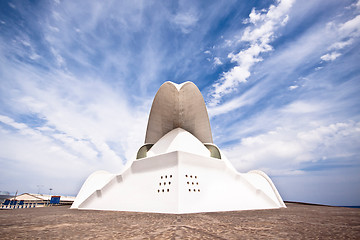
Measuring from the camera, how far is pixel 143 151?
16.1 meters

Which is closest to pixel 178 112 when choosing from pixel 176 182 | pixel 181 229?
pixel 176 182

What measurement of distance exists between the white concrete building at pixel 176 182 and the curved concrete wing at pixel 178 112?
0.10 meters

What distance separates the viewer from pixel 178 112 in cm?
1758

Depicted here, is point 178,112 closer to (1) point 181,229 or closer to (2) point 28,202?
(1) point 181,229

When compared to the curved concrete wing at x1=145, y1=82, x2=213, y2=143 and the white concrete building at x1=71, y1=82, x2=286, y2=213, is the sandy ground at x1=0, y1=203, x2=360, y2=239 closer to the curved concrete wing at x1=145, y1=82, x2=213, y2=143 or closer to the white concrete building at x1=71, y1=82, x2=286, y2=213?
the white concrete building at x1=71, y1=82, x2=286, y2=213

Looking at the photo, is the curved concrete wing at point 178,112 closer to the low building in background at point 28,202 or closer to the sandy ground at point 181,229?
the sandy ground at point 181,229

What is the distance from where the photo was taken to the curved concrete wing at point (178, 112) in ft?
53.7

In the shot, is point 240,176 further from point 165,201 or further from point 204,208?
point 165,201

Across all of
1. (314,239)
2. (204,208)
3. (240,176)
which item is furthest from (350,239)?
(240,176)

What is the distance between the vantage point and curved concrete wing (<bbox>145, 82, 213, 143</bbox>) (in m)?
16.4

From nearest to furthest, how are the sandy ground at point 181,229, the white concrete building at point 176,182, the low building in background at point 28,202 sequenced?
the sandy ground at point 181,229 < the white concrete building at point 176,182 < the low building in background at point 28,202

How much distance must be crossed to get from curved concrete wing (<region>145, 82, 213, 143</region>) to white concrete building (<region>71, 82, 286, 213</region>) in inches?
3.8

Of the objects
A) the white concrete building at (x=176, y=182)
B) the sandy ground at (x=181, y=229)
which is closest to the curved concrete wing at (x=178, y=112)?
the white concrete building at (x=176, y=182)

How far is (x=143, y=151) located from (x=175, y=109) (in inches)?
212
